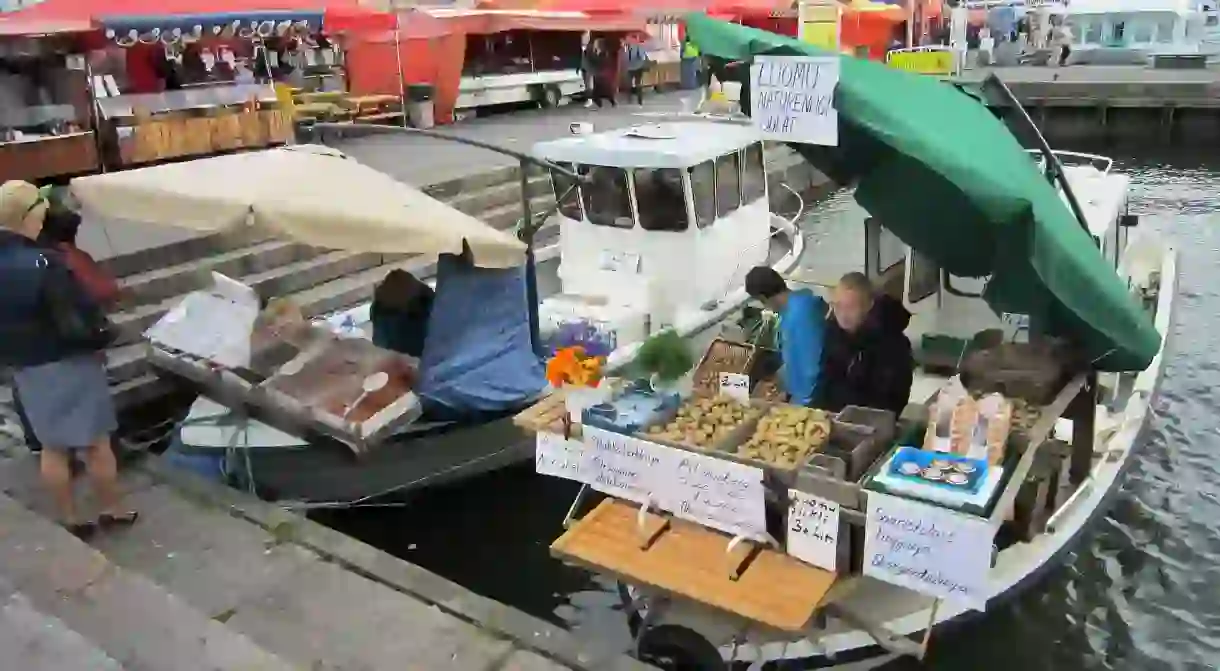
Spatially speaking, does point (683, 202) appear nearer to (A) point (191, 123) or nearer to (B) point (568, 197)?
(B) point (568, 197)

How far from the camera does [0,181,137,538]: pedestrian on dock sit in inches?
198

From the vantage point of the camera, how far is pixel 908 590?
15.3ft

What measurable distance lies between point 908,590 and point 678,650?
1148mm

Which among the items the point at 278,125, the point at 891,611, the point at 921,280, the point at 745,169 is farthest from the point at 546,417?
the point at 278,125

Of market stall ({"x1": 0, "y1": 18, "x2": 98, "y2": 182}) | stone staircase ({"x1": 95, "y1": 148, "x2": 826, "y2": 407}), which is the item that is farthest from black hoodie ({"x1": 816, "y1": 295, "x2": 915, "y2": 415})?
market stall ({"x1": 0, "y1": 18, "x2": 98, "y2": 182})

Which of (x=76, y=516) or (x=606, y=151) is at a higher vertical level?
(x=606, y=151)

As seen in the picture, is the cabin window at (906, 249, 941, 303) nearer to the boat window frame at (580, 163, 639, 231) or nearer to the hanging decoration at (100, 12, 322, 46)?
the boat window frame at (580, 163, 639, 231)

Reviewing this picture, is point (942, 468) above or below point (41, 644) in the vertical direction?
above

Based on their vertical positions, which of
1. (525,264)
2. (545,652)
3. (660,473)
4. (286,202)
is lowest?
(545,652)

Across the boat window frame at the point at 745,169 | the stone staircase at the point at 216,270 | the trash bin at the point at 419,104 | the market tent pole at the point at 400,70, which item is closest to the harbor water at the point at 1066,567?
the stone staircase at the point at 216,270

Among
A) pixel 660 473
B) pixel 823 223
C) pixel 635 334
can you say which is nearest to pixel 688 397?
pixel 660 473

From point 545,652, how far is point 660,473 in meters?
0.96

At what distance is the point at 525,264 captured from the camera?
6660 mm

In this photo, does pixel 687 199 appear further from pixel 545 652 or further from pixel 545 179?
pixel 545 179
